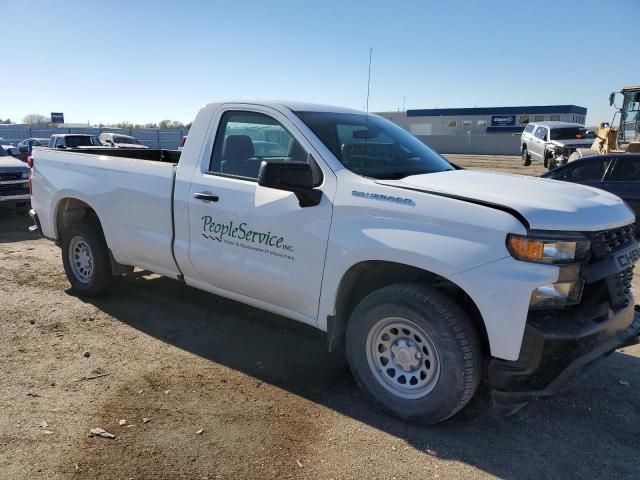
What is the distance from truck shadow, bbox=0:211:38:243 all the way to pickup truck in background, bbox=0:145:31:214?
0.31 m

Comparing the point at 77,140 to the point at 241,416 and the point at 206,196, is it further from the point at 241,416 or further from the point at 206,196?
the point at 241,416

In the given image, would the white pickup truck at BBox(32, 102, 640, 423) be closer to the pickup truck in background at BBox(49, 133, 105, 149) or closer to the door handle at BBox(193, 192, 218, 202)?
the door handle at BBox(193, 192, 218, 202)

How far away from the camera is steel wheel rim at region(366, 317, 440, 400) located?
10.6ft

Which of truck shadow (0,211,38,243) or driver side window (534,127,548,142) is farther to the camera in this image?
driver side window (534,127,548,142)

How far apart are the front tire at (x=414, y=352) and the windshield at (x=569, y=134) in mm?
20152

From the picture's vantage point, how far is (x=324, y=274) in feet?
11.6

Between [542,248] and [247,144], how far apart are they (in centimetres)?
243

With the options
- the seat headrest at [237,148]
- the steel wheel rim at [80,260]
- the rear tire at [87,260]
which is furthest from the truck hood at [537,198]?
the steel wheel rim at [80,260]

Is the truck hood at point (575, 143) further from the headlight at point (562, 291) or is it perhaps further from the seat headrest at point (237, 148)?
the headlight at point (562, 291)

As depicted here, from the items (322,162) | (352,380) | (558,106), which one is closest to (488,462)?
(352,380)

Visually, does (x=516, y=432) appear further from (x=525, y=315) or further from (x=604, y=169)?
(x=604, y=169)

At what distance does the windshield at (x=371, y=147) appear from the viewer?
377cm

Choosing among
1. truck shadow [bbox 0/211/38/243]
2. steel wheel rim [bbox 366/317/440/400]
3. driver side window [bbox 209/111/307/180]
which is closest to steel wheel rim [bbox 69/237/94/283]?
driver side window [bbox 209/111/307/180]

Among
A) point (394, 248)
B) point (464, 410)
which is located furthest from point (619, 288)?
point (394, 248)
